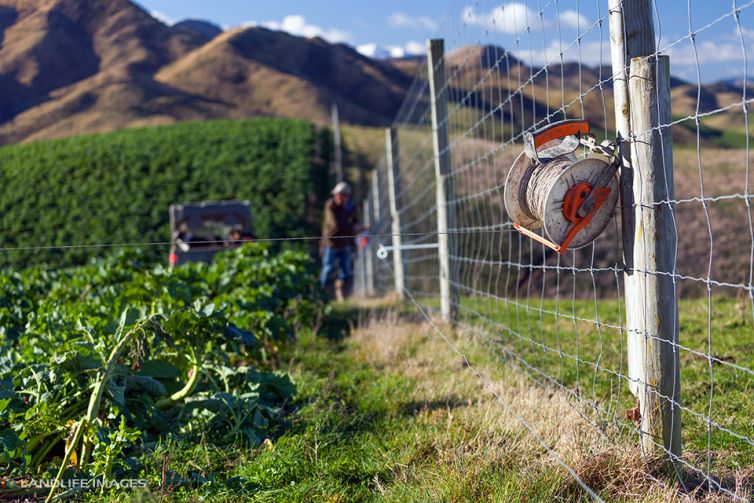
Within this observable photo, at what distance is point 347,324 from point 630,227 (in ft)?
15.1

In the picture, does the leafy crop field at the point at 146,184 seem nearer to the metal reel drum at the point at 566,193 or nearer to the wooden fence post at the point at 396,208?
the wooden fence post at the point at 396,208

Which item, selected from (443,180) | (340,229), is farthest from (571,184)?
(340,229)

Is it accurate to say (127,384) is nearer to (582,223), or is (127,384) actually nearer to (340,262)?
(582,223)

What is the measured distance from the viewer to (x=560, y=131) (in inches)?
→ 114

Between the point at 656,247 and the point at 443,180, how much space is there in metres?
3.91

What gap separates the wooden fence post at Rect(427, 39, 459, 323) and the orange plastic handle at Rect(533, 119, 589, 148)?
346 cm

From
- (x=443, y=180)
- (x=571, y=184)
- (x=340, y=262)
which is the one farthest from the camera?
(x=340, y=262)

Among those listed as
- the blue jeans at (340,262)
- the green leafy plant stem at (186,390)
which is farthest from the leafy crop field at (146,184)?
the green leafy plant stem at (186,390)

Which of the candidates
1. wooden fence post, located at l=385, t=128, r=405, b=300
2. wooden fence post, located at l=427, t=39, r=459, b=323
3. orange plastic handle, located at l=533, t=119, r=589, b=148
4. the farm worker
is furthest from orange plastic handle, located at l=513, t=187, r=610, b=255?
the farm worker

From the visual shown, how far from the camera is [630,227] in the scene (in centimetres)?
284

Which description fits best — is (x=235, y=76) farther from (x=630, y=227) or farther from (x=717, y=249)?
(x=630, y=227)

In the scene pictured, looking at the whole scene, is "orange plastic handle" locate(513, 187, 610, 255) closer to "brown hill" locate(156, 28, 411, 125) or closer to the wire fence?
the wire fence

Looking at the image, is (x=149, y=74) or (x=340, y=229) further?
(x=149, y=74)

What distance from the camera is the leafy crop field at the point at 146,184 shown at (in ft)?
71.6
